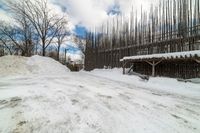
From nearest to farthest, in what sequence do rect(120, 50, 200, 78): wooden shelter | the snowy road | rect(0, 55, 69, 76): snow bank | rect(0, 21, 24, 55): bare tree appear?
1. the snowy road
2. rect(120, 50, 200, 78): wooden shelter
3. rect(0, 55, 69, 76): snow bank
4. rect(0, 21, 24, 55): bare tree

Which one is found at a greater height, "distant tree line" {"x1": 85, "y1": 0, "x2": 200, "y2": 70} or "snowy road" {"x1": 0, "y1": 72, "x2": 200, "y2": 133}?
"distant tree line" {"x1": 85, "y1": 0, "x2": 200, "y2": 70}

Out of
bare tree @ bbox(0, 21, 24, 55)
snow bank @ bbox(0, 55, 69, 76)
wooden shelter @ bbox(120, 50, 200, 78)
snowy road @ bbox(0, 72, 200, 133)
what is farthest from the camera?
bare tree @ bbox(0, 21, 24, 55)

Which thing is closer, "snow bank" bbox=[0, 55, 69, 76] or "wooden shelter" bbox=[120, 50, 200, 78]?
"wooden shelter" bbox=[120, 50, 200, 78]

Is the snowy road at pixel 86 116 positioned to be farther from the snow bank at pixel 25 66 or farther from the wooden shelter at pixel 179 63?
the snow bank at pixel 25 66

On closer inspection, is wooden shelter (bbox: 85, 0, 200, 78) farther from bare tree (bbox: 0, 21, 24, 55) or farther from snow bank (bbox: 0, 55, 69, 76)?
bare tree (bbox: 0, 21, 24, 55)

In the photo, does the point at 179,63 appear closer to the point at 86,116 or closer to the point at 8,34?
the point at 86,116

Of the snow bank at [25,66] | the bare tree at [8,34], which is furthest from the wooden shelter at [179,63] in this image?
the bare tree at [8,34]

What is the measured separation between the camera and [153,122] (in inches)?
113

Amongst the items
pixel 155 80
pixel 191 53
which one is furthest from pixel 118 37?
pixel 191 53

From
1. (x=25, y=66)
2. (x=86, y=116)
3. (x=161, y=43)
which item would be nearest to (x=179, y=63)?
(x=161, y=43)

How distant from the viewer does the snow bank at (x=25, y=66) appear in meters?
8.93

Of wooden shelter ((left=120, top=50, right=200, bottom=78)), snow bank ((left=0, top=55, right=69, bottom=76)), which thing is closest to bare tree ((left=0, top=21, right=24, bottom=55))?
snow bank ((left=0, top=55, right=69, bottom=76))

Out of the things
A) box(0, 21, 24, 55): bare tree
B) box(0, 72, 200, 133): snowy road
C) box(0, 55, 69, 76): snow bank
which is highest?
box(0, 21, 24, 55): bare tree

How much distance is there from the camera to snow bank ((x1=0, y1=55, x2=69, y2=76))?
893 cm
